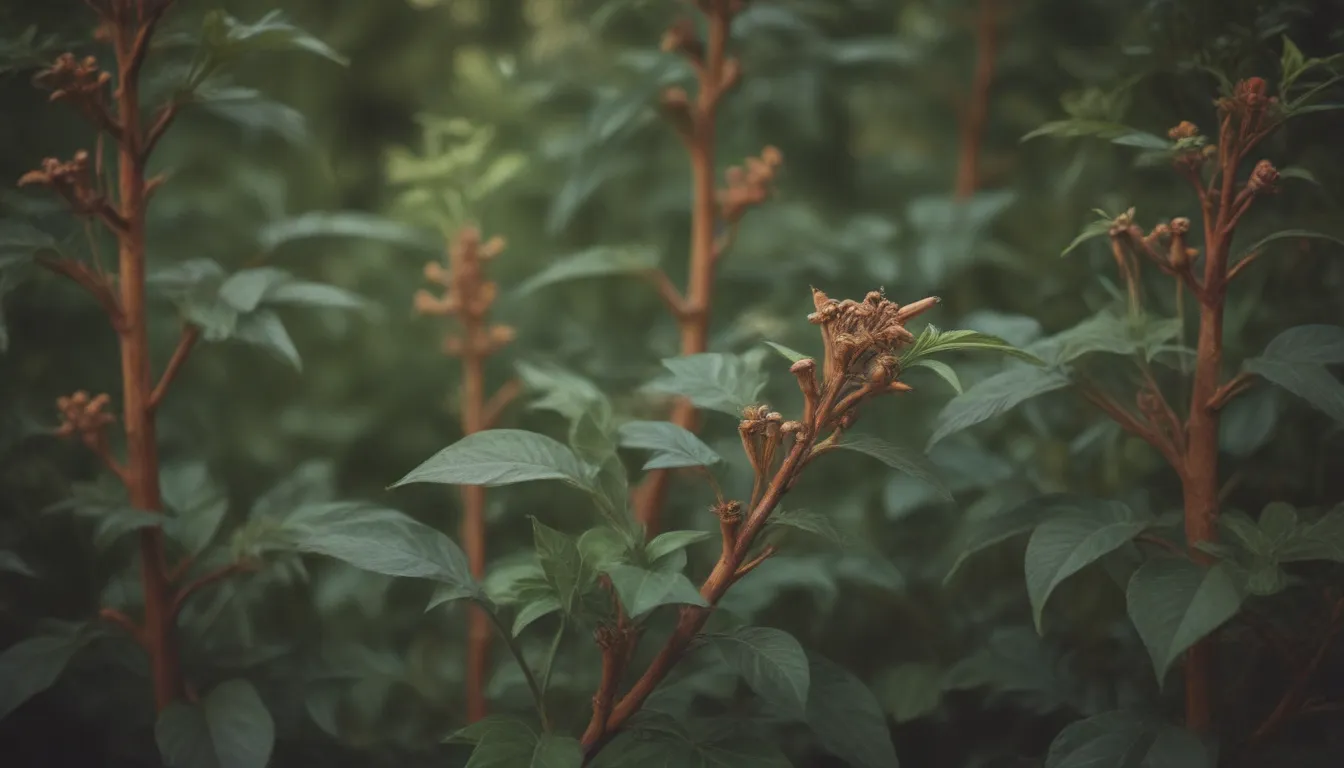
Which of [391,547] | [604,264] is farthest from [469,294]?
[391,547]

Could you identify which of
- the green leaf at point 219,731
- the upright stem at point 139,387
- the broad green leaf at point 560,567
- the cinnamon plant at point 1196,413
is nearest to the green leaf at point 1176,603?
the cinnamon plant at point 1196,413

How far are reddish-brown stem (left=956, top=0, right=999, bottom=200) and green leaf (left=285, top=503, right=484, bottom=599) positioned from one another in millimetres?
829

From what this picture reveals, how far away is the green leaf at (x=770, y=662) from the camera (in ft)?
2.11

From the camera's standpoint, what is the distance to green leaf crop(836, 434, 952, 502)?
0.66 meters

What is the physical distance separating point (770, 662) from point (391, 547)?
0.28 metres

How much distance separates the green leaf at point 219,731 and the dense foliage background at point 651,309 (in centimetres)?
10

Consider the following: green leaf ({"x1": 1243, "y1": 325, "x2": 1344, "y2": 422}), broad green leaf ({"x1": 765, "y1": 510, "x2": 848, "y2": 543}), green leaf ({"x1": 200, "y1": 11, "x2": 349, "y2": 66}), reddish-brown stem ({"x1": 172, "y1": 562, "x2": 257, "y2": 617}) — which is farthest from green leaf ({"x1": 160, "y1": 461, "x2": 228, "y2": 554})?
green leaf ({"x1": 1243, "y1": 325, "x2": 1344, "y2": 422})

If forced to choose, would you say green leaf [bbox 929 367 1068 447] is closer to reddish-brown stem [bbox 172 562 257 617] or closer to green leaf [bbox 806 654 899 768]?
green leaf [bbox 806 654 899 768]

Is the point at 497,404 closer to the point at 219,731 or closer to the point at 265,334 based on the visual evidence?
the point at 265,334

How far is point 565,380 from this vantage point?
3.06ft

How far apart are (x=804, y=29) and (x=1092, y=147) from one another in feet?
1.10

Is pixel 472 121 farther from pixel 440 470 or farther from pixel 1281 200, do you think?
pixel 1281 200

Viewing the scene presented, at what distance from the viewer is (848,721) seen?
0.71 meters

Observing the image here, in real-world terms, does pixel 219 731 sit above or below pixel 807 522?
below
